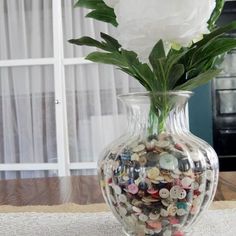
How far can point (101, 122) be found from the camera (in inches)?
106

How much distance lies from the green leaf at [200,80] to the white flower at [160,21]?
1.9 inches

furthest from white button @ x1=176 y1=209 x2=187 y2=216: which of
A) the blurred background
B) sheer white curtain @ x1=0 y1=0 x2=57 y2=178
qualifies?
sheer white curtain @ x1=0 y1=0 x2=57 y2=178

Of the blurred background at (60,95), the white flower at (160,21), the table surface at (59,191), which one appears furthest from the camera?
the blurred background at (60,95)

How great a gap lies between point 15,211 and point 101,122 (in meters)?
1.91

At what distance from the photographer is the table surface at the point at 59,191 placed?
35.5 inches

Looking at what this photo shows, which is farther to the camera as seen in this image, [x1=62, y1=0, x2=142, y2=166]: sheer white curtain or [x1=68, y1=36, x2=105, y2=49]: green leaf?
[x1=62, y1=0, x2=142, y2=166]: sheer white curtain

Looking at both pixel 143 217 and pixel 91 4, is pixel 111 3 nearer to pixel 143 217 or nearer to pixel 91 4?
pixel 91 4

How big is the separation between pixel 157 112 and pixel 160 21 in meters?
0.14

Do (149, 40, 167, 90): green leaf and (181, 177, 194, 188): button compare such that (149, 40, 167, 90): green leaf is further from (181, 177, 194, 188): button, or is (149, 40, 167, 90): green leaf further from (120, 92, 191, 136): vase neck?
(181, 177, 194, 188): button

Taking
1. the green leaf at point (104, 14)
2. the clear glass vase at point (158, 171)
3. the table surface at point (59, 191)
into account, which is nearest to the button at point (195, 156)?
the clear glass vase at point (158, 171)

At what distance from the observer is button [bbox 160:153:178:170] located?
50 centimetres

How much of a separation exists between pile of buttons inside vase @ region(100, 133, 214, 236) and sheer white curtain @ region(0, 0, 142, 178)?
211 centimetres

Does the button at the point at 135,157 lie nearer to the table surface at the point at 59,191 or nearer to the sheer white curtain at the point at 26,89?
the table surface at the point at 59,191

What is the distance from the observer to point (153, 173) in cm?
50
